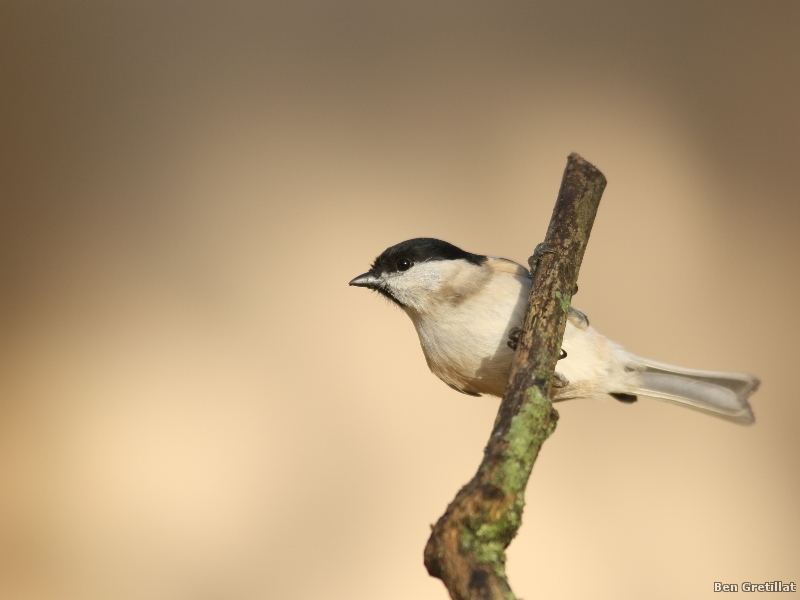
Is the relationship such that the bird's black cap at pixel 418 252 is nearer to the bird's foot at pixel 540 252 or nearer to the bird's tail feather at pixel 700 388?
the bird's foot at pixel 540 252

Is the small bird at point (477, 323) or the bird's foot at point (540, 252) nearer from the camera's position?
the bird's foot at point (540, 252)

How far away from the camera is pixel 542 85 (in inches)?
118

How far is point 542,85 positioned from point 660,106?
51 cm

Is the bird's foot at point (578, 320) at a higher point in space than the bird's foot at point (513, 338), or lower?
higher

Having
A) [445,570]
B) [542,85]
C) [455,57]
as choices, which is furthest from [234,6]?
[445,570]

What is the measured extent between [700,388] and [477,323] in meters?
0.74

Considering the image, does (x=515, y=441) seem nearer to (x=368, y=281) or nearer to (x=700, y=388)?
(x=368, y=281)

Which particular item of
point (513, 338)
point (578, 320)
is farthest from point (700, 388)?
point (513, 338)

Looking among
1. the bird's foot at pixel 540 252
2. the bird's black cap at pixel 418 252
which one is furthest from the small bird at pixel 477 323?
the bird's foot at pixel 540 252

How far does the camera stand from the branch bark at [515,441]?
804 mm

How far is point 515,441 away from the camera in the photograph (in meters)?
0.92

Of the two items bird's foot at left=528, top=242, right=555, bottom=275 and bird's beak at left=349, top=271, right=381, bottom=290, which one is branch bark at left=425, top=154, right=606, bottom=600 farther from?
bird's beak at left=349, top=271, right=381, bottom=290

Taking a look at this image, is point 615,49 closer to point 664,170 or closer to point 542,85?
point 542,85

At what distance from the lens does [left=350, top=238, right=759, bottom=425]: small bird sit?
5.20 ft
